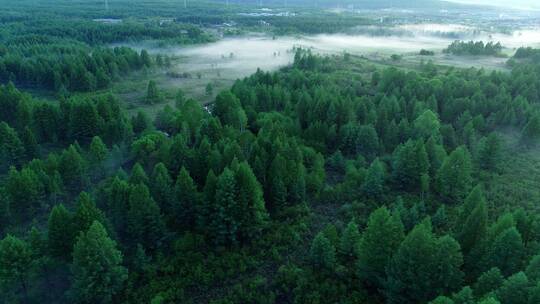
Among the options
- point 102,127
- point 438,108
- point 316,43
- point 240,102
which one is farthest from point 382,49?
point 102,127

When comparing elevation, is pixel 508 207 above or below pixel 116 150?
below

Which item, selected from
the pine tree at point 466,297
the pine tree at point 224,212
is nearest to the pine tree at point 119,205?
the pine tree at point 224,212

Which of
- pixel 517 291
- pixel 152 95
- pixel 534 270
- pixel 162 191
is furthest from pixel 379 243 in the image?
pixel 152 95

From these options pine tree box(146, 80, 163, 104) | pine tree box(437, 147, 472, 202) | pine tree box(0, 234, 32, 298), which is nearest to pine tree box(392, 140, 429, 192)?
pine tree box(437, 147, 472, 202)

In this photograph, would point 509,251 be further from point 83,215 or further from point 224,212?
point 83,215

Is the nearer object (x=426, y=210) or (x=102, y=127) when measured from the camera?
(x=426, y=210)

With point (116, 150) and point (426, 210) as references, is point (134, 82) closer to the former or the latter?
point (116, 150)

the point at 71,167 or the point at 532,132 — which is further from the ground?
the point at 532,132
